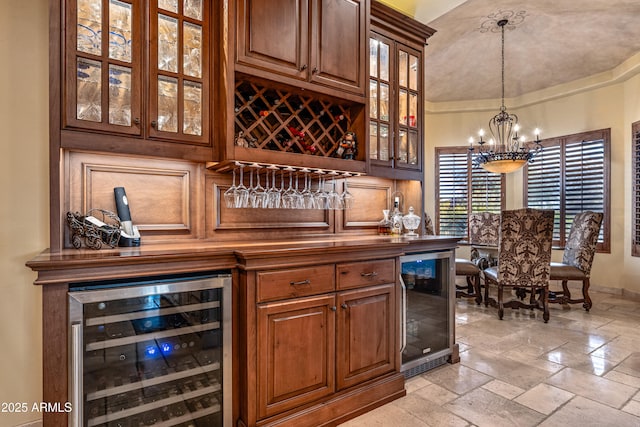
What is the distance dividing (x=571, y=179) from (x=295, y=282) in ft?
18.2

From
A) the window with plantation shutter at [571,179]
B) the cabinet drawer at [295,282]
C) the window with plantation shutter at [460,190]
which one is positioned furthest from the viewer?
the window with plantation shutter at [460,190]

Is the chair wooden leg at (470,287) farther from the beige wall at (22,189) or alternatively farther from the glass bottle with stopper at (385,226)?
the beige wall at (22,189)

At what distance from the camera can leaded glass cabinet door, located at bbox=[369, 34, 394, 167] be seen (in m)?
2.92

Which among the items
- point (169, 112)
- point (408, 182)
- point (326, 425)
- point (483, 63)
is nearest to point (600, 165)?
point (483, 63)

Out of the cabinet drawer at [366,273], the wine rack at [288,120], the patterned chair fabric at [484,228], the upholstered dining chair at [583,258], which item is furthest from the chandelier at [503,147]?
the cabinet drawer at [366,273]

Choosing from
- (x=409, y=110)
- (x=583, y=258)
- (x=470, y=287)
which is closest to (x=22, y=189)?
(x=409, y=110)

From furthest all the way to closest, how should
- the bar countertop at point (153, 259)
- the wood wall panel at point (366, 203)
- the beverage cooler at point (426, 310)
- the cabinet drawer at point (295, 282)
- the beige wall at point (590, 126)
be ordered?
the beige wall at point (590, 126)
the wood wall panel at point (366, 203)
the beverage cooler at point (426, 310)
the cabinet drawer at point (295, 282)
the bar countertop at point (153, 259)

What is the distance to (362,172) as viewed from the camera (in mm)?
2621

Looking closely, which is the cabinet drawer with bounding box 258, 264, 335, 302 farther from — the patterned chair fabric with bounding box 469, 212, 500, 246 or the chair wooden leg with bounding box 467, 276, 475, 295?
the patterned chair fabric with bounding box 469, 212, 500, 246

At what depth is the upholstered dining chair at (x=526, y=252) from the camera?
4.00 metres

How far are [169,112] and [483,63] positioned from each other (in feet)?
15.1

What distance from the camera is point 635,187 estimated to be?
4719 mm

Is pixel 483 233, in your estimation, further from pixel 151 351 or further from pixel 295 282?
pixel 151 351

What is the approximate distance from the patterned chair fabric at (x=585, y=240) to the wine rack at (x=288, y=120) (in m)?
3.56
